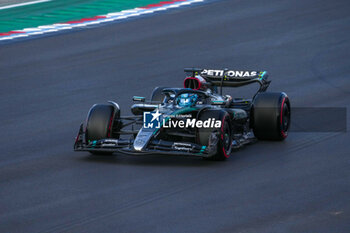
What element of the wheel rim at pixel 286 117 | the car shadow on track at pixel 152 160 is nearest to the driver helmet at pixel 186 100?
the car shadow on track at pixel 152 160

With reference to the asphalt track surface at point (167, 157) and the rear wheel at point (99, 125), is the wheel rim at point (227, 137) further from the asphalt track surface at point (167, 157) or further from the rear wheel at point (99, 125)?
the rear wheel at point (99, 125)

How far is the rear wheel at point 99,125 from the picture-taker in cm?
1426

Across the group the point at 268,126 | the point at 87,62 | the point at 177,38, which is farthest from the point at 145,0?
the point at 268,126

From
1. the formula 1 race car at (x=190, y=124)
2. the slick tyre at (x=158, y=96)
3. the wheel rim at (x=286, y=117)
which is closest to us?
the formula 1 race car at (x=190, y=124)

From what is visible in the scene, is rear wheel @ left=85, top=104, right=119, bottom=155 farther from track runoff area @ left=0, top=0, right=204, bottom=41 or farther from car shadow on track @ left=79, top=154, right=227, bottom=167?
track runoff area @ left=0, top=0, right=204, bottom=41

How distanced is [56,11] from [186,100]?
57.1 feet

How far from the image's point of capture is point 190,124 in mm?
13852

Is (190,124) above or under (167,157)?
above

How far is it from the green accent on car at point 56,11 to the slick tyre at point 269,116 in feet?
50.5

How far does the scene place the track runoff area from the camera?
28.5 m

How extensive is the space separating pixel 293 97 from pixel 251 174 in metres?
7.20

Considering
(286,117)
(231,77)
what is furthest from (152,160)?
(231,77)

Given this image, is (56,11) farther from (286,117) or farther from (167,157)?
(167,157)

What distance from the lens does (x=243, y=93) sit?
20.5 metres
